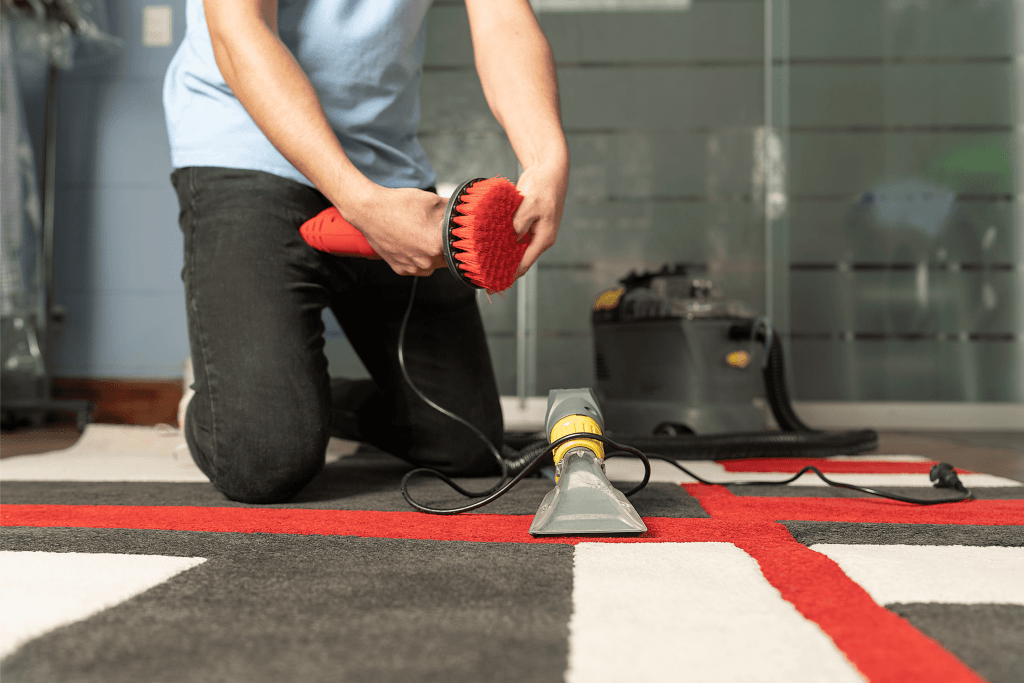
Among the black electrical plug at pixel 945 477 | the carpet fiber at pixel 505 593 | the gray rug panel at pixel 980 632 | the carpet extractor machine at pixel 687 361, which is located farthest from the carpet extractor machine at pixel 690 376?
the gray rug panel at pixel 980 632

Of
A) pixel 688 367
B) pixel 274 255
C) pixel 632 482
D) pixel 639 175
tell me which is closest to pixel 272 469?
pixel 274 255

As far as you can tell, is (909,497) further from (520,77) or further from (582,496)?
(520,77)

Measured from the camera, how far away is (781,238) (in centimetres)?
258

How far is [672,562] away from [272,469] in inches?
21.2

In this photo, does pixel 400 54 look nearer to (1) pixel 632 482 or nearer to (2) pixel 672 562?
(1) pixel 632 482

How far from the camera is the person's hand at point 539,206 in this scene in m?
0.78

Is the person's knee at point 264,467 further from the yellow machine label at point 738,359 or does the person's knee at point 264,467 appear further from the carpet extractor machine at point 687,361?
the yellow machine label at point 738,359

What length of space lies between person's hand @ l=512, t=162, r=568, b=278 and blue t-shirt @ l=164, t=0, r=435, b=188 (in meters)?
0.31

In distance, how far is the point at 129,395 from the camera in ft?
8.19

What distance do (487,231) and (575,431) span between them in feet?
0.76

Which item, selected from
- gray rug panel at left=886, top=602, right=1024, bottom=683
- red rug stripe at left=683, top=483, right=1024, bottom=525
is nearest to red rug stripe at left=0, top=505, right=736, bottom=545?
red rug stripe at left=683, top=483, right=1024, bottom=525

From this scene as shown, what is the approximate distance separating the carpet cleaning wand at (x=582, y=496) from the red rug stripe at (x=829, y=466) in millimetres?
626

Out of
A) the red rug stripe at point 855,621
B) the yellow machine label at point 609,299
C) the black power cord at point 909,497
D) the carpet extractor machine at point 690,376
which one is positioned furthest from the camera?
the yellow machine label at point 609,299

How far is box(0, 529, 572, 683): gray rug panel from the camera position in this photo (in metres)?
0.36
